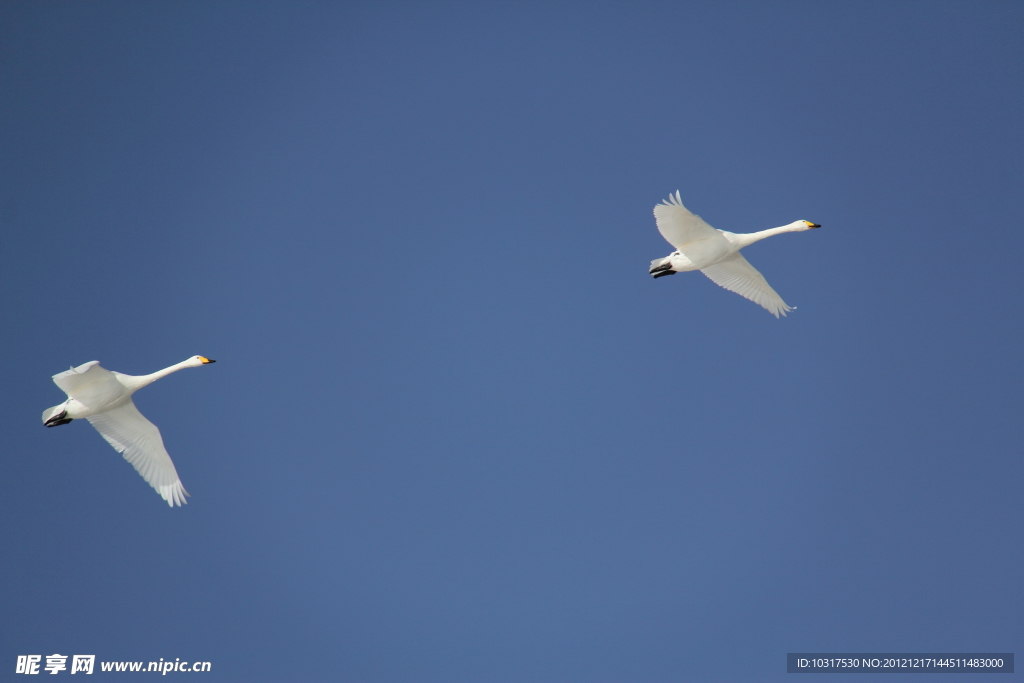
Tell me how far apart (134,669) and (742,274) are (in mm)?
16575

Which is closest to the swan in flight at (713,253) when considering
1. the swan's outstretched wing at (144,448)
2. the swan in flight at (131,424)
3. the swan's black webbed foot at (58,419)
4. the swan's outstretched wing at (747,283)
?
the swan's outstretched wing at (747,283)

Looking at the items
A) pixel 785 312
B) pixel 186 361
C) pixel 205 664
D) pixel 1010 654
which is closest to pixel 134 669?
pixel 205 664

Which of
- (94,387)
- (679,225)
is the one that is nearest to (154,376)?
(94,387)

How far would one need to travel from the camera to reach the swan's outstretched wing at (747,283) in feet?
87.4

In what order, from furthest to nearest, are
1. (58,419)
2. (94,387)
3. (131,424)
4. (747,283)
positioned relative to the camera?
(747,283)
(131,424)
(58,419)
(94,387)

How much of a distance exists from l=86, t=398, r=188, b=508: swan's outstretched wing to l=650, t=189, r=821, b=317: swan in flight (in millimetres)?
10864

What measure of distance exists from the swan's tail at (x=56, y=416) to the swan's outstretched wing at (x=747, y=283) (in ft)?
44.6

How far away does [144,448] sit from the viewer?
25.0 metres

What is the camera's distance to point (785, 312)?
26.9 metres

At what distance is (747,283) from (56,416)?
48.5ft

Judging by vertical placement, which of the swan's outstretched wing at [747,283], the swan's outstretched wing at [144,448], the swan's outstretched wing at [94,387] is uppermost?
the swan's outstretched wing at [747,283]

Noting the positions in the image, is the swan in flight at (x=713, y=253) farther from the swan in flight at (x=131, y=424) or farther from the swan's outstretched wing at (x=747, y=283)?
the swan in flight at (x=131, y=424)

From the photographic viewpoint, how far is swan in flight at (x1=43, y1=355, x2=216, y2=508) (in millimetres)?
24031

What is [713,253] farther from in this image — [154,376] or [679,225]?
[154,376]
